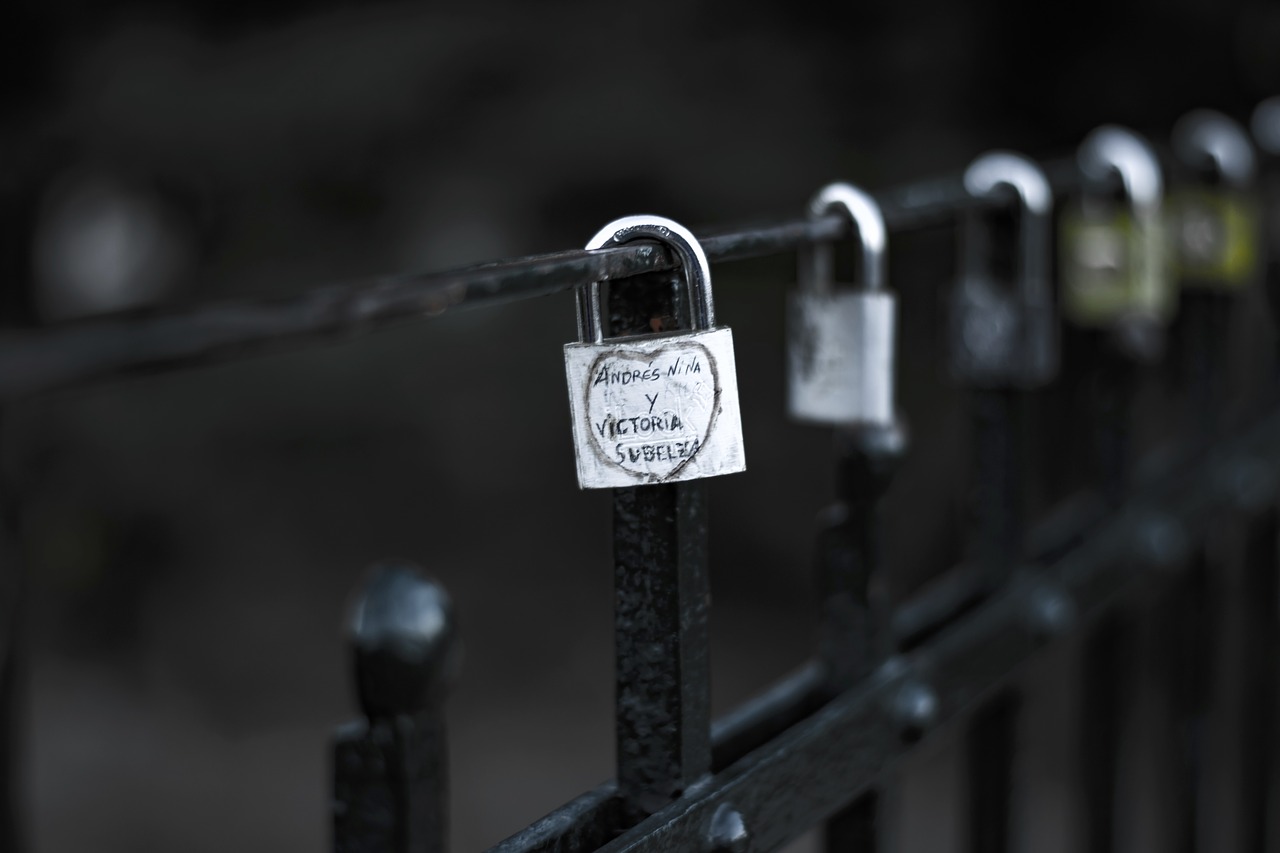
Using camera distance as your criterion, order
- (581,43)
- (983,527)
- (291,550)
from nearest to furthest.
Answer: (983,527)
(581,43)
(291,550)

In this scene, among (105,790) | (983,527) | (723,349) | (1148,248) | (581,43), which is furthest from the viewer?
(581,43)

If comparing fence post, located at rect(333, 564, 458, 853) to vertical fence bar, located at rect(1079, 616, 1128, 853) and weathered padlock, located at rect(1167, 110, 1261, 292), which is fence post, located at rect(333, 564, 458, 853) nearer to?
vertical fence bar, located at rect(1079, 616, 1128, 853)

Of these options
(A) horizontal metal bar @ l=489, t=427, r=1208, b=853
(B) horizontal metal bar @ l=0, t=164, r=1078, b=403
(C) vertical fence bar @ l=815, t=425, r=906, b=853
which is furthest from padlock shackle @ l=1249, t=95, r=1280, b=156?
(B) horizontal metal bar @ l=0, t=164, r=1078, b=403

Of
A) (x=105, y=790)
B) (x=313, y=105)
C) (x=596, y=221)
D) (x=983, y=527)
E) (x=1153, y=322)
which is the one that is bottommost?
(x=105, y=790)

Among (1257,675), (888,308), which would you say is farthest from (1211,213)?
(888,308)

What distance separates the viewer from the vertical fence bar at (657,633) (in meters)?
0.63

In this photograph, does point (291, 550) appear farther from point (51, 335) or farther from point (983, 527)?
point (51, 335)

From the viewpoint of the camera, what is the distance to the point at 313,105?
3359 mm

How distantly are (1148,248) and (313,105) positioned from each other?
2.57 meters

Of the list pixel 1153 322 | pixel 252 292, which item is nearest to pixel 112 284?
pixel 252 292

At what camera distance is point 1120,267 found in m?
1.21

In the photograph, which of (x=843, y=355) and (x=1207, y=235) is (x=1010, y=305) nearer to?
(x=843, y=355)

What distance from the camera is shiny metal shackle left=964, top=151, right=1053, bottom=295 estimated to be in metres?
0.99

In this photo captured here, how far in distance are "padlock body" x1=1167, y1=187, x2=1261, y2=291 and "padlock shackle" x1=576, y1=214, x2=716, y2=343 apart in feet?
3.19
